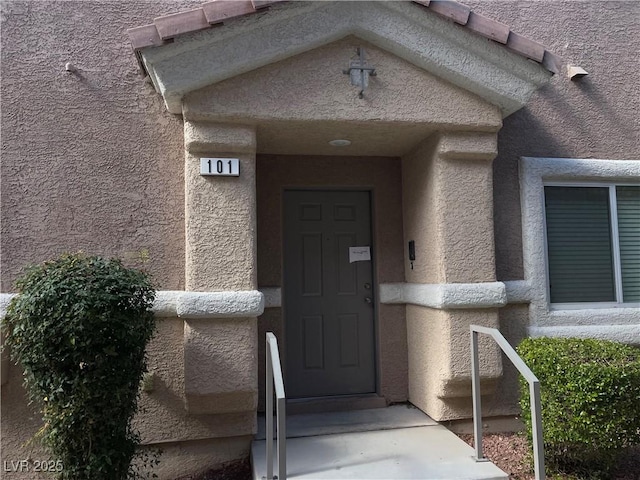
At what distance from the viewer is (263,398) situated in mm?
4430

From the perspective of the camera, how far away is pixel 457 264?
411 centimetres

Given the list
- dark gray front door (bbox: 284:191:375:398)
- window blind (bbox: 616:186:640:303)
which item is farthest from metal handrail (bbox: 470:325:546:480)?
window blind (bbox: 616:186:640:303)

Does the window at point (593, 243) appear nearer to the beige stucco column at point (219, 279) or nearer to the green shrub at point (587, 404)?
the green shrub at point (587, 404)

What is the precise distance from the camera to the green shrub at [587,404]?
3.37 metres

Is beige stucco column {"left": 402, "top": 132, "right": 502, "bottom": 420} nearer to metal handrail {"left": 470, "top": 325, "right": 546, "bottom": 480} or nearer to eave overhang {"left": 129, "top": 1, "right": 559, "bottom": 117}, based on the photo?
metal handrail {"left": 470, "top": 325, "right": 546, "bottom": 480}

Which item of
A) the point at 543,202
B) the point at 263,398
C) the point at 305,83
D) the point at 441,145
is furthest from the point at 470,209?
the point at 263,398

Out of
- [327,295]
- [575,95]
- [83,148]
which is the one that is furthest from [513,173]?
[83,148]

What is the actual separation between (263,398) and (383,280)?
5.46 feet

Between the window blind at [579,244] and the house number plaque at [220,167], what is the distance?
3180 mm

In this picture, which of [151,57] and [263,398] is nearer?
[151,57]

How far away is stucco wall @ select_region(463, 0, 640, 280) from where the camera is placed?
470cm

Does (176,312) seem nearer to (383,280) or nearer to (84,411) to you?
(84,411)

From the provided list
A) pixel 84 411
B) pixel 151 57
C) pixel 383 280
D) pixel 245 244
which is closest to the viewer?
pixel 84 411

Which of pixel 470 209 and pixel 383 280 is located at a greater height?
pixel 470 209
